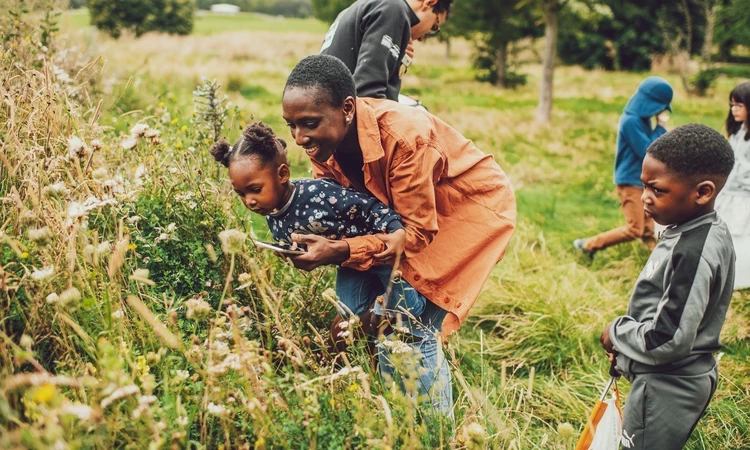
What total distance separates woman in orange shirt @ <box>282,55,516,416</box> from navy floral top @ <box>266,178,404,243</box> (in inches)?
3.6

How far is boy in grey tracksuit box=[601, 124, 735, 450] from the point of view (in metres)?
2.10

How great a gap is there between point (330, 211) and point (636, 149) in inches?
146

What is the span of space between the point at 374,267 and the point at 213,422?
100 centimetres

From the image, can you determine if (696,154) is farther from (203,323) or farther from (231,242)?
(203,323)

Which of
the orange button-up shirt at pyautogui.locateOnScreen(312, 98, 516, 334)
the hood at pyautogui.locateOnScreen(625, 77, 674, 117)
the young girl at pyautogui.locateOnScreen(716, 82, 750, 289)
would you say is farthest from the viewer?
the hood at pyautogui.locateOnScreen(625, 77, 674, 117)

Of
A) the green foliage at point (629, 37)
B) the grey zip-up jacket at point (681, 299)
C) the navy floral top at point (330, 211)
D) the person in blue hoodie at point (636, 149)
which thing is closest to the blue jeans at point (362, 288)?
the navy floral top at point (330, 211)

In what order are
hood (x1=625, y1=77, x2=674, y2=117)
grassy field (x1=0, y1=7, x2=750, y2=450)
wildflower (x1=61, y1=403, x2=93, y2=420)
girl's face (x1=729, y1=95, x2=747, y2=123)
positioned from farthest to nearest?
hood (x1=625, y1=77, x2=674, y2=117) < girl's face (x1=729, y1=95, x2=747, y2=123) < grassy field (x1=0, y1=7, x2=750, y2=450) < wildflower (x1=61, y1=403, x2=93, y2=420)

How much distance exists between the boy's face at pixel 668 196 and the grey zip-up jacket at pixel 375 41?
126 centimetres

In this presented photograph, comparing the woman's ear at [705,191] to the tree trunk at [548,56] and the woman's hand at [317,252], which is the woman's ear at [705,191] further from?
the tree trunk at [548,56]

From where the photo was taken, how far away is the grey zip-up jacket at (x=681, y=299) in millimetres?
2084

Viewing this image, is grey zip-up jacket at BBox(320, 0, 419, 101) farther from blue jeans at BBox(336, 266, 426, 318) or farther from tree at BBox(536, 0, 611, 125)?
tree at BBox(536, 0, 611, 125)

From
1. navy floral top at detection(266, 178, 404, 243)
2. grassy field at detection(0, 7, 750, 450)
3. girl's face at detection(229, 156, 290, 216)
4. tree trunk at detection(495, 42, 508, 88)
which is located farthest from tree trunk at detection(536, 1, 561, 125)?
girl's face at detection(229, 156, 290, 216)

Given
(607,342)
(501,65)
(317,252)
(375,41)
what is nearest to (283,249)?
(317,252)

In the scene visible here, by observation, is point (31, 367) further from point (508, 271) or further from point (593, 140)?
point (593, 140)
